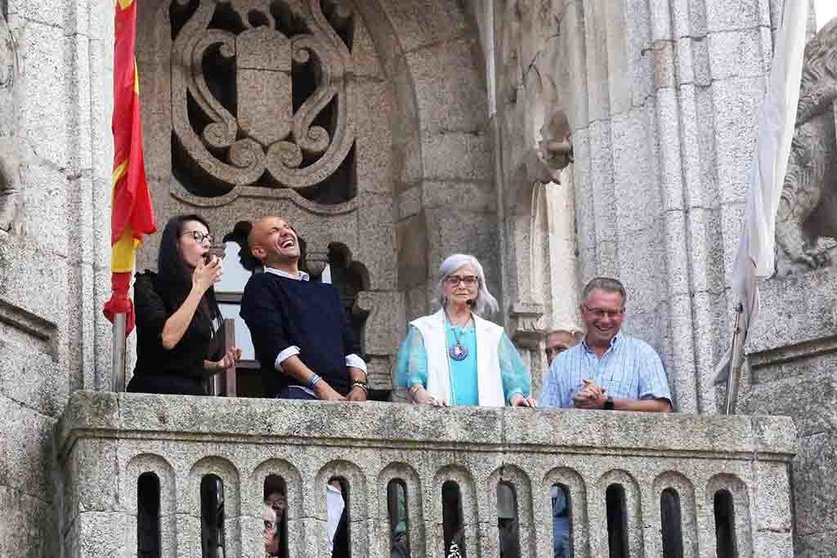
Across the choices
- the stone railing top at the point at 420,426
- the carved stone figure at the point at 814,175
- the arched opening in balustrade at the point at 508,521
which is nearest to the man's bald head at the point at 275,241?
the stone railing top at the point at 420,426

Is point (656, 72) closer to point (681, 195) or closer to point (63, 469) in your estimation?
point (681, 195)

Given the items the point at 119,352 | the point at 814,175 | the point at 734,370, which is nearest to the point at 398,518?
the point at 119,352

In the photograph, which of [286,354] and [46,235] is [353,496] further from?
[46,235]

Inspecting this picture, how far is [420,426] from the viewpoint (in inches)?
615

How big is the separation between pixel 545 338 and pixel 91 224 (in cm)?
490

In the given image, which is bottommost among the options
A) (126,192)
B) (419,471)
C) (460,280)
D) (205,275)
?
(419,471)

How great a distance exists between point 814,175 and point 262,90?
4.86 m

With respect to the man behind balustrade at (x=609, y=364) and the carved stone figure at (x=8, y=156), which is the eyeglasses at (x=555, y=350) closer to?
the man behind balustrade at (x=609, y=364)

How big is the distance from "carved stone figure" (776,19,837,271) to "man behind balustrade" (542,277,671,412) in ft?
4.00

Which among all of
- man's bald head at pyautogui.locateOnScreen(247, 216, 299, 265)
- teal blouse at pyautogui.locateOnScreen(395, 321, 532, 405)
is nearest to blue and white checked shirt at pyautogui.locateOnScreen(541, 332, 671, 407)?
teal blouse at pyautogui.locateOnScreen(395, 321, 532, 405)

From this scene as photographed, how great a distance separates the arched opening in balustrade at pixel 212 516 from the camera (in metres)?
15.4

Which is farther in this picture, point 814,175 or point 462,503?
point 814,175

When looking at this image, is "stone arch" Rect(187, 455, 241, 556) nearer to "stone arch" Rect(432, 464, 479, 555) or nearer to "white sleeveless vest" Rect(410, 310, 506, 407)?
"stone arch" Rect(432, 464, 479, 555)

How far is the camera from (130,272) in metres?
16.0
